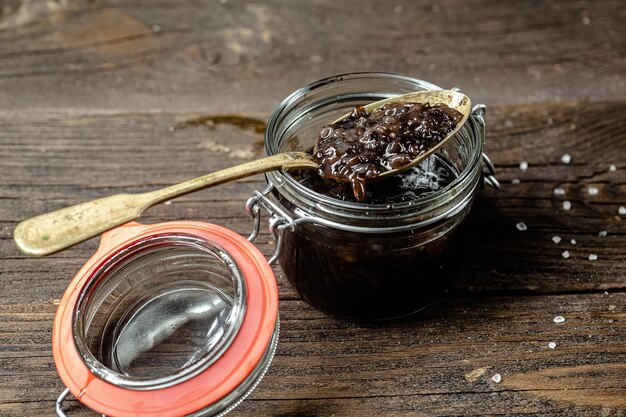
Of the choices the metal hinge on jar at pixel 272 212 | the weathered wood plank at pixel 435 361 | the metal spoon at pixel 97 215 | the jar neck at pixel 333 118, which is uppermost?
the metal spoon at pixel 97 215

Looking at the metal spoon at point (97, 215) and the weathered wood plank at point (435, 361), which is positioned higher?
the metal spoon at point (97, 215)

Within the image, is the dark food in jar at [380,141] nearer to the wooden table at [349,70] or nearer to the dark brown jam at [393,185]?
the dark brown jam at [393,185]

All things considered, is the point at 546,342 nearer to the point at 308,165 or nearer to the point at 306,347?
the point at 306,347

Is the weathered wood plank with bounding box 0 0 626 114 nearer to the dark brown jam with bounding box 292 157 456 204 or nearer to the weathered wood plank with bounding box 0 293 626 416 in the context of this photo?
the dark brown jam with bounding box 292 157 456 204

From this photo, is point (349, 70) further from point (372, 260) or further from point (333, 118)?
point (372, 260)

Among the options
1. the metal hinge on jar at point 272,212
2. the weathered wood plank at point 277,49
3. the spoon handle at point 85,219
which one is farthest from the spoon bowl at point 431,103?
the weathered wood plank at point 277,49
